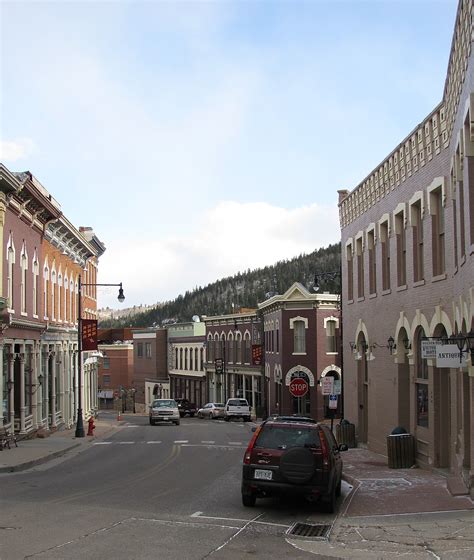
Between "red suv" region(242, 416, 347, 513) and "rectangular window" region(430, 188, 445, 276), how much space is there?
6.43 meters

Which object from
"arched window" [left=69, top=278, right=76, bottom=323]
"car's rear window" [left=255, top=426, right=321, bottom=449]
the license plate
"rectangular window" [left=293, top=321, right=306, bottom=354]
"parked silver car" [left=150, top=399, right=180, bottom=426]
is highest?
"arched window" [left=69, top=278, right=76, bottom=323]

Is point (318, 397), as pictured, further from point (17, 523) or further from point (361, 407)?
point (17, 523)

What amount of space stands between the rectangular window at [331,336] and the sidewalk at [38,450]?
17.3 meters

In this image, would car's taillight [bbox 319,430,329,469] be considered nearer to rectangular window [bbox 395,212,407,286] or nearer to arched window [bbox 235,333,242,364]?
rectangular window [bbox 395,212,407,286]

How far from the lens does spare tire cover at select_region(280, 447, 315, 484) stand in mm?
12758

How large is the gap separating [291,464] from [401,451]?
7.78 m

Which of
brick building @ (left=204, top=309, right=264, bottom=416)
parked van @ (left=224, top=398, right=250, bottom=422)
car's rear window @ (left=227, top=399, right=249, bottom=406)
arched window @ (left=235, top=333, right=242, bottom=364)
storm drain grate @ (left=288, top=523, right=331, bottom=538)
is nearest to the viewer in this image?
storm drain grate @ (left=288, top=523, right=331, bottom=538)

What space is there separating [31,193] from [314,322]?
80.9ft

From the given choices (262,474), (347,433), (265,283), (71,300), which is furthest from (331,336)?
(265,283)

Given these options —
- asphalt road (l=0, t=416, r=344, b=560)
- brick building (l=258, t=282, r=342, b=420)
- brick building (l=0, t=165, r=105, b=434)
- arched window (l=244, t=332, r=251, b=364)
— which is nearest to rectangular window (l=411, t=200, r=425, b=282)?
asphalt road (l=0, t=416, r=344, b=560)

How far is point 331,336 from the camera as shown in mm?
48969

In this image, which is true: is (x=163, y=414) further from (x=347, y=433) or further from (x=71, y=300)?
(x=347, y=433)

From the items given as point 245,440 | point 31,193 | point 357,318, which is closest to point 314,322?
point 245,440

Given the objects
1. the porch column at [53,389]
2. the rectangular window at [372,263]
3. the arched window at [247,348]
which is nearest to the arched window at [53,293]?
the porch column at [53,389]
